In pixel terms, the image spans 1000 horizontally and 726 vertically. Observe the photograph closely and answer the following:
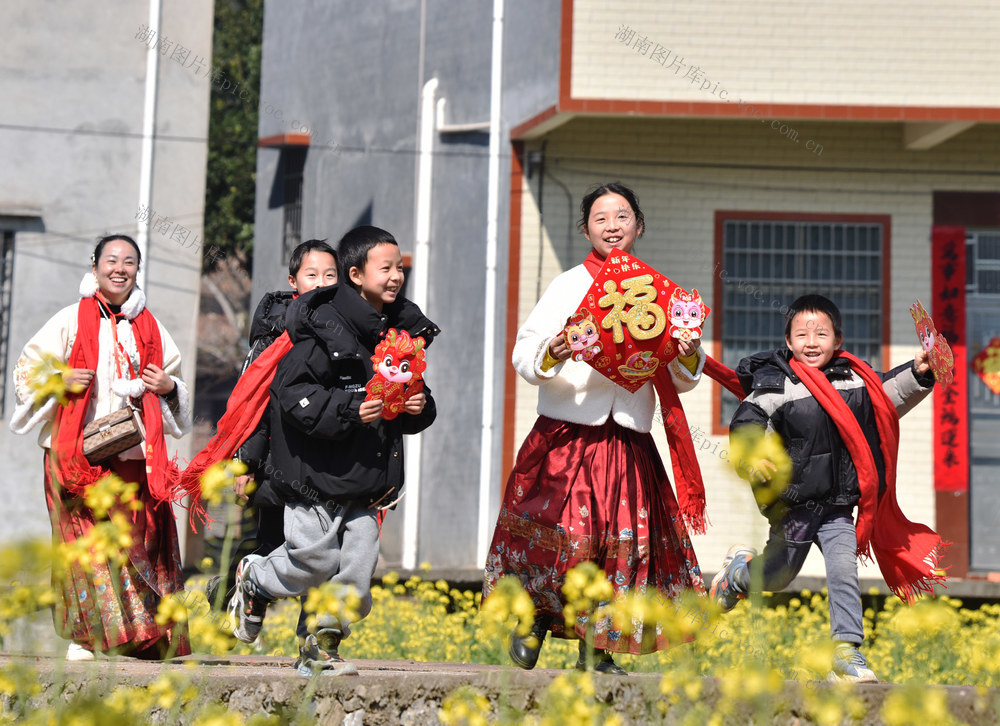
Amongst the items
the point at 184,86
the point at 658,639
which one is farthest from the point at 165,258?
the point at 658,639

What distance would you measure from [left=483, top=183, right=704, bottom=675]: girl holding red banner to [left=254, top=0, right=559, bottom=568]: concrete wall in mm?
5665

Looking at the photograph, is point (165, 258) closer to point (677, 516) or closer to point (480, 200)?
point (480, 200)

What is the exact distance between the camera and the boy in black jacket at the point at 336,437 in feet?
14.6

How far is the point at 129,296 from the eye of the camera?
566 centimetres

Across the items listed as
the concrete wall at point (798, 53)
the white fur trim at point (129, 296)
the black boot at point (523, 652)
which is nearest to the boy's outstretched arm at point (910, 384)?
the black boot at point (523, 652)

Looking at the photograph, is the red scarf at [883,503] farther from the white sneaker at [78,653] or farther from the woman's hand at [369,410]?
the white sneaker at [78,653]

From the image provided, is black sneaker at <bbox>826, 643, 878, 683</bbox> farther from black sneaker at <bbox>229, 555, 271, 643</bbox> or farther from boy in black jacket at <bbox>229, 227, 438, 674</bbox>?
black sneaker at <bbox>229, 555, 271, 643</bbox>

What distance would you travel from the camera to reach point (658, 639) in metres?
4.69

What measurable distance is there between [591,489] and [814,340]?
1.15 m

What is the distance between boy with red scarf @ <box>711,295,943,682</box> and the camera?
5078 millimetres

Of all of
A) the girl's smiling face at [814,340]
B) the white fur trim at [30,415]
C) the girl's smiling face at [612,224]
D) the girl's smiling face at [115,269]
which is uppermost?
the girl's smiling face at [612,224]

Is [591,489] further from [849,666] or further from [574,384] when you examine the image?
[849,666]

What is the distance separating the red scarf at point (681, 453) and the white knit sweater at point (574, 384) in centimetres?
4

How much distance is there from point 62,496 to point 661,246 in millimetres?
6252
